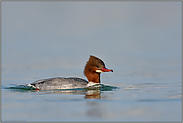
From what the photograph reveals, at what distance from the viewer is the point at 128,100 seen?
31.1 feet

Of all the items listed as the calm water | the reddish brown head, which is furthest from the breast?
the calm water

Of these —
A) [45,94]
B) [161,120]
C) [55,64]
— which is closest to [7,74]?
[55,64]

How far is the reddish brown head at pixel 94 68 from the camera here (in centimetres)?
1221

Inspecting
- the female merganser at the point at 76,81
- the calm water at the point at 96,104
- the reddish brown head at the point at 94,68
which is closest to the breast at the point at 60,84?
the female merganser at the point at 76,81

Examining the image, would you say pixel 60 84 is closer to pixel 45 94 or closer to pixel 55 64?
pixel 45 94

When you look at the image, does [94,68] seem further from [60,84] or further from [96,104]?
[96,104]

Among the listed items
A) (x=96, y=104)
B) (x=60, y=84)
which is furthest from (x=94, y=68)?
(x=96, y=104)

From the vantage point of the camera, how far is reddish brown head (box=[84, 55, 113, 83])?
1221cm

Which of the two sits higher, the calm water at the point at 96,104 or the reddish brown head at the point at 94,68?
the reddish brown head at the point at 94,68

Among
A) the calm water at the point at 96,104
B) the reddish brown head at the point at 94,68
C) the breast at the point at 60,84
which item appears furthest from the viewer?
the reddish brown head at the point at 94,68

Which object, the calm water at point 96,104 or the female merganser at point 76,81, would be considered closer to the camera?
the calm water at point 96,104

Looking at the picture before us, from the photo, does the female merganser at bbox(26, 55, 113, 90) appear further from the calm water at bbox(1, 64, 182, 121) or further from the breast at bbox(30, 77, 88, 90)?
the calm water at bbox(1, 64, 182, 121)

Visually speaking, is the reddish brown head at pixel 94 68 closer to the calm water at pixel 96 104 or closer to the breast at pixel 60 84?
the breast at pixel 60 84

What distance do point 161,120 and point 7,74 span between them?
410 inches
